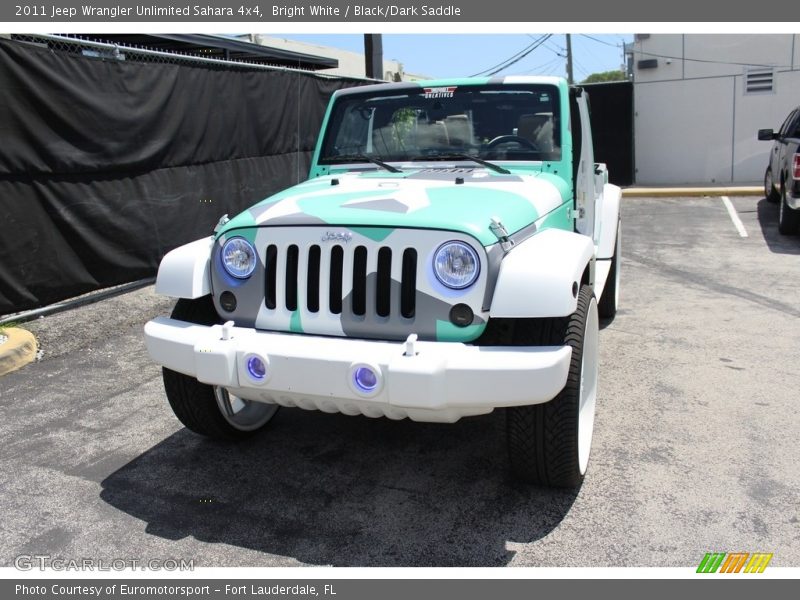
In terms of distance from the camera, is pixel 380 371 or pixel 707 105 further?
pixel 707 105

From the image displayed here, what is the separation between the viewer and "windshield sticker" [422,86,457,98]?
14.3 ft

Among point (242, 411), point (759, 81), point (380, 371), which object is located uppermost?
point (759, 81)

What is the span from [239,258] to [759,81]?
14936 mm

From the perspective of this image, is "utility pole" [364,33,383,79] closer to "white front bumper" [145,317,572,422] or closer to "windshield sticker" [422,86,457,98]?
"windshield sticker" [422,86,457,98]

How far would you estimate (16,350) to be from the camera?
518 cm

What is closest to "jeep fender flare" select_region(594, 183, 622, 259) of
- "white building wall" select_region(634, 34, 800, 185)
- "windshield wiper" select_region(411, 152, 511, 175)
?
"windshield wiper" select_region(411, 152, 511, 175)

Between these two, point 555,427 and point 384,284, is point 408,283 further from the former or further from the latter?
point 555,427

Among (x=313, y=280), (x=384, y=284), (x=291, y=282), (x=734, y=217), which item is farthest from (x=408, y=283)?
(x=734, y=217)

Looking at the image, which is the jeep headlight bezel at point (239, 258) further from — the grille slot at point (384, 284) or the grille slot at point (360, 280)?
the grille slot at point (384, 284)

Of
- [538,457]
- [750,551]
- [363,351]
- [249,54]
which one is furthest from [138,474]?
[249,54]

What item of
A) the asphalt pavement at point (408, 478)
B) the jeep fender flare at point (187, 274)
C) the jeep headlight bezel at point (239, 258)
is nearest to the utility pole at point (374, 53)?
the asphalt pavement at point (408, 478)

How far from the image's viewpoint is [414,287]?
2.97 meters

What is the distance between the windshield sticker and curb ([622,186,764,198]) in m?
10.7

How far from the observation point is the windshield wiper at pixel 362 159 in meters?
4.15
